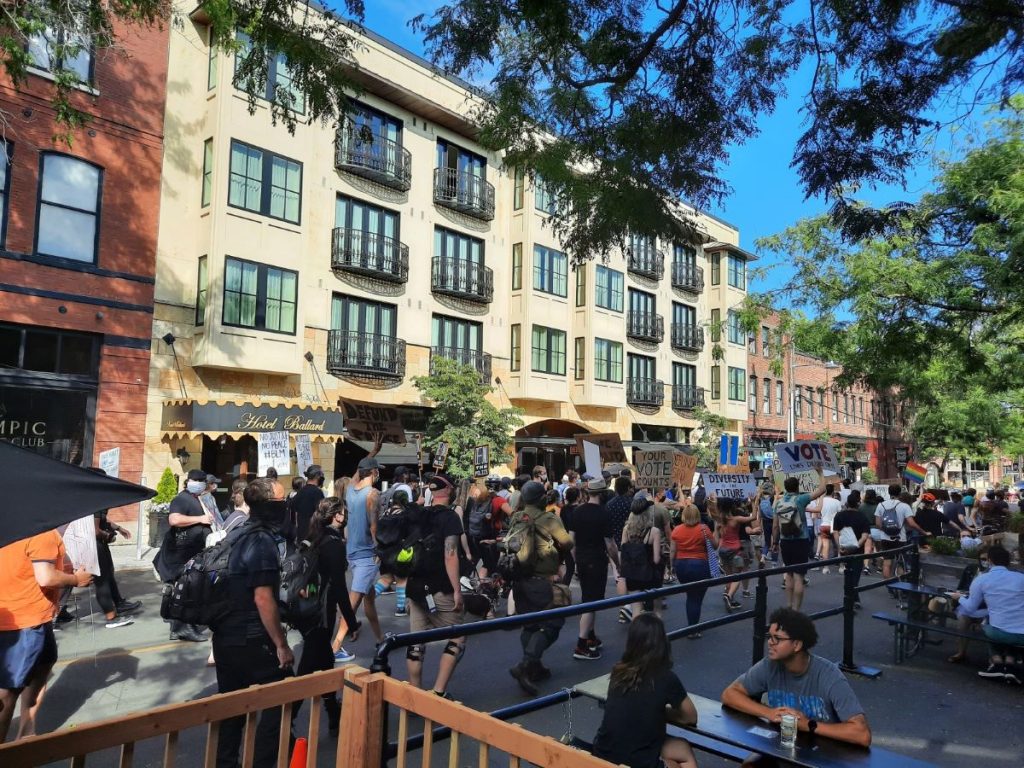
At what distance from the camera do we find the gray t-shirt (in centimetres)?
404

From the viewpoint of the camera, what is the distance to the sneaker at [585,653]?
22.2ft

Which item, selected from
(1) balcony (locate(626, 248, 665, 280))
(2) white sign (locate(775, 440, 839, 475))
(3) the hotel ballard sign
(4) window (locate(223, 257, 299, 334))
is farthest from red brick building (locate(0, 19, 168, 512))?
(1) balcony (locate(626, 248, 665, 280))

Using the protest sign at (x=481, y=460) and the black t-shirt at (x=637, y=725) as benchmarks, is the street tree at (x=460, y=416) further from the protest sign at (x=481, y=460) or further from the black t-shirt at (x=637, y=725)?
the black t-shirt at (x=637, y=725)

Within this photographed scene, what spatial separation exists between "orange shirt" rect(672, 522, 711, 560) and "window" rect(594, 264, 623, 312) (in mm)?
22495

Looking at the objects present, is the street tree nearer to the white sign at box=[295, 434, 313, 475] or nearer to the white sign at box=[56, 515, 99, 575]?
the white sign at box=[295, 434, 313, 475]

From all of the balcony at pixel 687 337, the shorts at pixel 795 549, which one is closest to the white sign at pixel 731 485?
the shorts at pixel 795 549

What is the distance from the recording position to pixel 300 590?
532 centimetres

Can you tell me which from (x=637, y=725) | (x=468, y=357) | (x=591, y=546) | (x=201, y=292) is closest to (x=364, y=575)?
(x=591, y=546)

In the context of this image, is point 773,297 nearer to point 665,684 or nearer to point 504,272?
point 504,272

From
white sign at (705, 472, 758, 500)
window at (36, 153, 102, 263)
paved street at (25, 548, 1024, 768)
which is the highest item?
window at (36, 153, 102, 263)

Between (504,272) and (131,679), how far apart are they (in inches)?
882

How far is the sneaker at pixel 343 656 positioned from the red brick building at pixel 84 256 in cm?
1226

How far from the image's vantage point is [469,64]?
23.0 ft

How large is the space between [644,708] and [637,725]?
0.09 metres
